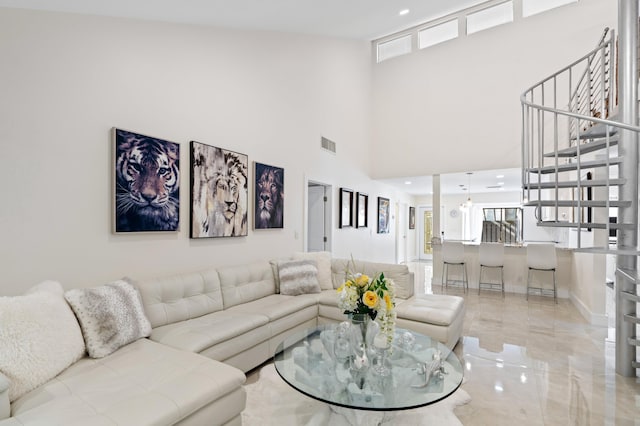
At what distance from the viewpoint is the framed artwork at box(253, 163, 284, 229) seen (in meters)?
4.01

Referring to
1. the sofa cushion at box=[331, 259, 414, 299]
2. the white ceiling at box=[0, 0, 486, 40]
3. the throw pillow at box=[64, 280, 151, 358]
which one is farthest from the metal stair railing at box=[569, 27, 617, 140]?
the throw pillow at box=[64, 280, 151, 358]

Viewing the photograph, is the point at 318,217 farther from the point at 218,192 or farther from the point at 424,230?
the point at 424,230

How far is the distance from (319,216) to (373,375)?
3.94 meters

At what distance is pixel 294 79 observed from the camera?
471 centimetres

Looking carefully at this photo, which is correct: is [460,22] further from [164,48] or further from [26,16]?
[26,16]

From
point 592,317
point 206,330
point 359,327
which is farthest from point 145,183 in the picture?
point 592,317

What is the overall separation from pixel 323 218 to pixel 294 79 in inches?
92.3

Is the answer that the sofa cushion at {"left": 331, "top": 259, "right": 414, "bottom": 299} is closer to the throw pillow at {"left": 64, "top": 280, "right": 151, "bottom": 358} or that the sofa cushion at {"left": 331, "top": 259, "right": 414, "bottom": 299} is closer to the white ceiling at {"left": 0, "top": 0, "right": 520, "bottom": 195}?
the throw pillow at {"left": 64, "top": 280, "right": 151, "bottom": 358}

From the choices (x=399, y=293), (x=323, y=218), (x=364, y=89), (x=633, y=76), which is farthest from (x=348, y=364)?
(x=364, y=89)

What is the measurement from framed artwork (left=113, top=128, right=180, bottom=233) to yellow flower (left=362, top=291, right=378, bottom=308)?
208 cm

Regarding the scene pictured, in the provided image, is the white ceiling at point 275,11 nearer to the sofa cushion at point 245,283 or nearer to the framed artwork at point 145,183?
the framed artwork at point 145,183

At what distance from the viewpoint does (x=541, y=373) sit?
8.72 ft

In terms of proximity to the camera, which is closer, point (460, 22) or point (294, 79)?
point (294, 79)

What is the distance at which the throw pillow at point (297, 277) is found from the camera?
3570 millimetres
